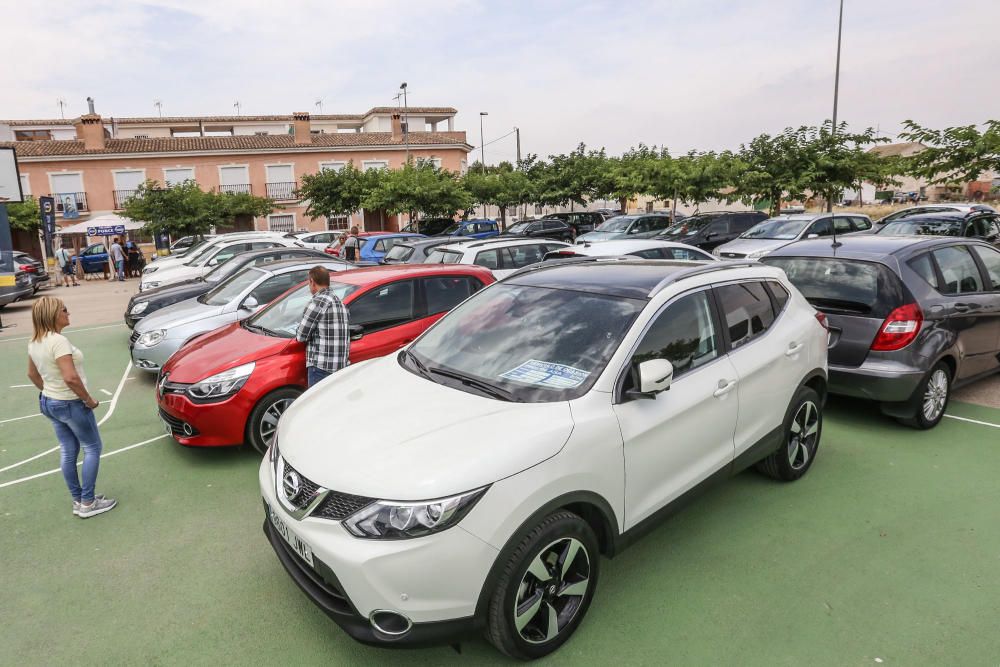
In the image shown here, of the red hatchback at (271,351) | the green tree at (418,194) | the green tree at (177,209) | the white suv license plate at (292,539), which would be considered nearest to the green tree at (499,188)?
the green tree at (418,194)

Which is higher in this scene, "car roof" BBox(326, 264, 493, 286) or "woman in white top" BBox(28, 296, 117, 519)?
"car roof" BBox(326, 264, 493, 286)

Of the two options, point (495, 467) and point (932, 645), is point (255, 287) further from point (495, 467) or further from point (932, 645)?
Answer: point (932, 645)

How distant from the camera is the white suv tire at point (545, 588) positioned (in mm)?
2586

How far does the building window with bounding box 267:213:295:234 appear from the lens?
4025 cm

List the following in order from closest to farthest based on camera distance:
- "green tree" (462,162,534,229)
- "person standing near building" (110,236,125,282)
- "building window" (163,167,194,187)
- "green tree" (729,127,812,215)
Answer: "green tree" (729,127,812,215), "person standing near building" (110,236,125,282), "green tree" (462,162,534,229), "building window" (163,167,194,187)

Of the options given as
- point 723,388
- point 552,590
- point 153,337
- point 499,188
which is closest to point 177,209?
point 499,188

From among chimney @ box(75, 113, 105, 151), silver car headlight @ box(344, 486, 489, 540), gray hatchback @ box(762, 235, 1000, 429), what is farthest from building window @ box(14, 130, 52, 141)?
silver car headlight @ box(344, 486, 489, 540)

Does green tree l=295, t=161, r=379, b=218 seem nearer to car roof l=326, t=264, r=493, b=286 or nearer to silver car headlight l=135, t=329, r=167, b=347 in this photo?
silver car headlight l=135, t=329, r=167, b=347

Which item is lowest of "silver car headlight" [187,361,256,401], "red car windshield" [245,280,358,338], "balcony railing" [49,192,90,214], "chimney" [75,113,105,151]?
"silver car headlight" [187,361,256,401]

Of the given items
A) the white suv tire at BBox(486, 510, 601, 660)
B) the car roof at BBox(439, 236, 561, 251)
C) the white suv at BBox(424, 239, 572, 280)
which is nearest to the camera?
the white suv tire at BBox(486, 510, 601, 660)

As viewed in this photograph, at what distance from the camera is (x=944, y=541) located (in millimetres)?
3705

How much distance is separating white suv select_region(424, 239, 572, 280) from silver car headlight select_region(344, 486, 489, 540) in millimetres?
7317

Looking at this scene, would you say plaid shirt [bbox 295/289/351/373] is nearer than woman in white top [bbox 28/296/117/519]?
No

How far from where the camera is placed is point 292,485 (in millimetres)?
2850
